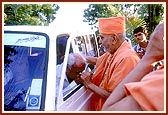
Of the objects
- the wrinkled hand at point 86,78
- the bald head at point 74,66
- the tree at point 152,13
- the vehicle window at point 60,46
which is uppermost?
the tree at point 152,13

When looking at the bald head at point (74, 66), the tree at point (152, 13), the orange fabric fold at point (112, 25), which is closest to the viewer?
the tree at point (152, 13)

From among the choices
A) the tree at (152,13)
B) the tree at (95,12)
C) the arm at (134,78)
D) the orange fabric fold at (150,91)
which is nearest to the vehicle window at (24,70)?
the tree at (95,12)

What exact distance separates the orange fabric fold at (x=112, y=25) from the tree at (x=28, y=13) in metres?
0.47

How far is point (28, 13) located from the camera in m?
2.85

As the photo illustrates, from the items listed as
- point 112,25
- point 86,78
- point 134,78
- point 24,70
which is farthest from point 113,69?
point 134,78

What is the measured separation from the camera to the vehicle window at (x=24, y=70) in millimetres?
2482

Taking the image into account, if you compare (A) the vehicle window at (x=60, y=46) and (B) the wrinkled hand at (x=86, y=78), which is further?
(B) the wrinkled hand at (x=86, y=78)

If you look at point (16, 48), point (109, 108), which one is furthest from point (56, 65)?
point (109, 108)

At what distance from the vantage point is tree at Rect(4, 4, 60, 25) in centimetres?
276

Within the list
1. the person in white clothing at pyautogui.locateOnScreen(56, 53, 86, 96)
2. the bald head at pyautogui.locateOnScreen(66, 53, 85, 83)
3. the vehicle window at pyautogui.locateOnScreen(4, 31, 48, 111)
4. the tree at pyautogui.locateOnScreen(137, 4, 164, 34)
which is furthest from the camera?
the bald head at pyautogui.locateOnScreen(66, 53, 85, 83)

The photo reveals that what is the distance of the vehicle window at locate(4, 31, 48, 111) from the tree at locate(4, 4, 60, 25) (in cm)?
17

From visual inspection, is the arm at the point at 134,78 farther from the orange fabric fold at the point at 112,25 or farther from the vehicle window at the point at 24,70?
the orange fabric fold at the point at 112,25

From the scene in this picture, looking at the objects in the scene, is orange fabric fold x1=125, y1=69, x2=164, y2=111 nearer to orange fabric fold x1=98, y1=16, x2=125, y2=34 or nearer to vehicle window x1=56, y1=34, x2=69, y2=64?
vehicle window x1=56, y1=34, x2=69, y2=64

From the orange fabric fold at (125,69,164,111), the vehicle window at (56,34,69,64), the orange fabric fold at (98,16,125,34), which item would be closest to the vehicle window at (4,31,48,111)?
the vehicle window at (56,34,69,64)
